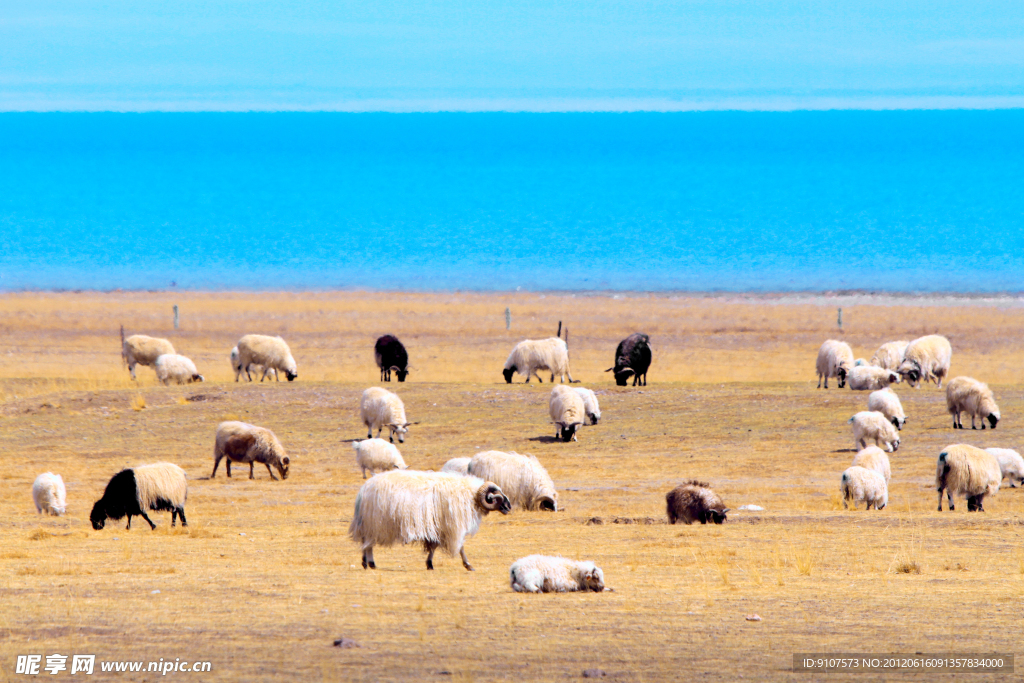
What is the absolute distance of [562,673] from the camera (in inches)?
289

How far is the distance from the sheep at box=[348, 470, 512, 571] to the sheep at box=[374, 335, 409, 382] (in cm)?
2021

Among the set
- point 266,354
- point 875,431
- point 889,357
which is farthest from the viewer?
point 266,354

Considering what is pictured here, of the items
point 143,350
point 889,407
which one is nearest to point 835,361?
point 889,407

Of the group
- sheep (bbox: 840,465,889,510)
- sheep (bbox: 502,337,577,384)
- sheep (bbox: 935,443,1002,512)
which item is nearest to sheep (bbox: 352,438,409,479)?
sheep (bbox: 840,465,889,510)

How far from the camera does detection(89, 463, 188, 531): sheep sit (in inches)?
550

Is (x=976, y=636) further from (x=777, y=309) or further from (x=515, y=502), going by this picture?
(x=777, y=309)

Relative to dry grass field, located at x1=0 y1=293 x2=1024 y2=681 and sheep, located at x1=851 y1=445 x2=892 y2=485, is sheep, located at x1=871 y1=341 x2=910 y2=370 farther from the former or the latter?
sheep, located at x1=851 y1=445 x2=892 y2=485

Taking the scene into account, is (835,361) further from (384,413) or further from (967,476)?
(967,476)

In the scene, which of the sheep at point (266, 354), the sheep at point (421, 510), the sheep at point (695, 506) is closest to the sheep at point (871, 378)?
the sheep at point (695, 506)

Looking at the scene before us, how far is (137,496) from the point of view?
13945 mm

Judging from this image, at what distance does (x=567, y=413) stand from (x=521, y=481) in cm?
687

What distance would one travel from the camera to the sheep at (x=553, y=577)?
9.85 meters

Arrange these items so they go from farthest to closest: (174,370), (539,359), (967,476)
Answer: (174,370)
(539,359)
(967,476)

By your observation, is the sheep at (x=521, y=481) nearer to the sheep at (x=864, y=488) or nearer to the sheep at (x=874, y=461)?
the sheep at (x=864, y=488)
